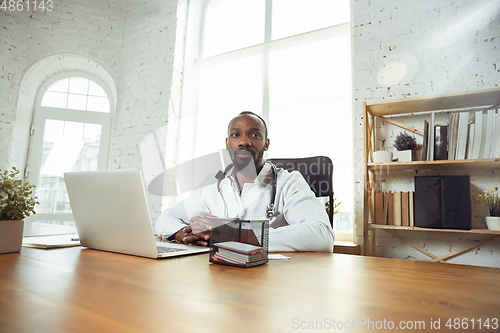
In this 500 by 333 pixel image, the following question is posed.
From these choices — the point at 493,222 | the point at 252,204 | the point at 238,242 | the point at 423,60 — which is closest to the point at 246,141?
the point at 252,204

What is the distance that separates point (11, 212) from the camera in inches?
35.6

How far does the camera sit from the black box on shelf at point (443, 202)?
1.82m

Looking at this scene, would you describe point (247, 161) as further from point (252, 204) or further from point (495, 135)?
point (495, 135)

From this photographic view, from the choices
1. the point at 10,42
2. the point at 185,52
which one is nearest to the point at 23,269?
the point at 185,52

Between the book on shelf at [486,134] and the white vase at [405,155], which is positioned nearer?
the book on shelf at [486,134]

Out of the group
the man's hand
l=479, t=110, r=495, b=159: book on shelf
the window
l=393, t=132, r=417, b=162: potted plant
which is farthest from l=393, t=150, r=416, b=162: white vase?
the man's hand

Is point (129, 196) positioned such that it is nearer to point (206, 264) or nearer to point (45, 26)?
point (206, 264)

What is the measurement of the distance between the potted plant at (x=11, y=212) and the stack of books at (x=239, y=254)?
A: 0.62 meters

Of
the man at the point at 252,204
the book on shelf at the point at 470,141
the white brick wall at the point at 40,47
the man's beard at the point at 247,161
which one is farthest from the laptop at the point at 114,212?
the white brick wall at the point at 40,47

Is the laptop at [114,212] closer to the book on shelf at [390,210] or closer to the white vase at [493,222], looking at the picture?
the book on shelf at [390,210]

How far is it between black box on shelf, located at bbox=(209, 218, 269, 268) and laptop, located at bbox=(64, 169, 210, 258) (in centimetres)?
17

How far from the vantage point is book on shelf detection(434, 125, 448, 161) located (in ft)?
6.34

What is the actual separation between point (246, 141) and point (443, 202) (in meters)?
1.28

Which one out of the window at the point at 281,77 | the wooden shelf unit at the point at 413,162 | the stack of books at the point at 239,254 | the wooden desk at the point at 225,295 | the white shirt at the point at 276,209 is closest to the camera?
the wooden desk at the point at 225,295
